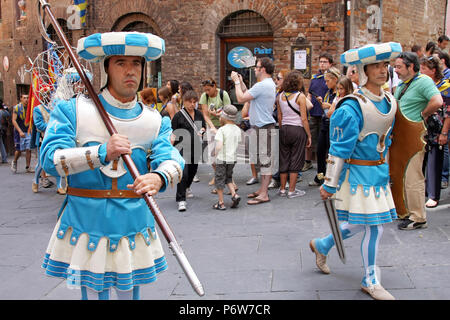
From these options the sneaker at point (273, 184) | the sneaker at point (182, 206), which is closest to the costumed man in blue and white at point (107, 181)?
the sneaker at point (182, 206)

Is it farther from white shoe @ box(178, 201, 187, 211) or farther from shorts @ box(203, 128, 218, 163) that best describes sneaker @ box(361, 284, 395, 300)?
shorts @ box(203, 128, 218, 163)

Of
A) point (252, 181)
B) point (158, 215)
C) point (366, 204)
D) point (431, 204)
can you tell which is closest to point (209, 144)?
point (252, 181)

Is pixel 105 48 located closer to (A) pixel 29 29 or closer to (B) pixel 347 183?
(B) pixel 347 183

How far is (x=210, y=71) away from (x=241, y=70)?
30.6 inches

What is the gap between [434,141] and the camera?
6.32 meters

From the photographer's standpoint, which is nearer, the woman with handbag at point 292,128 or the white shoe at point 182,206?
the white shoe at point 182,206

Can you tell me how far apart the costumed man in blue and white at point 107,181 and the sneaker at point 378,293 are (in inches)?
76.9

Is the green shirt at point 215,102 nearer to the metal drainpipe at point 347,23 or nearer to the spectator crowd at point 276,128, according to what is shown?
the spectator crowd at point 276,128

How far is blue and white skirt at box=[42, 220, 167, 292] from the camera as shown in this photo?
2707mm

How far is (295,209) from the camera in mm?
6891

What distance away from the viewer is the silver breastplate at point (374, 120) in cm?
387

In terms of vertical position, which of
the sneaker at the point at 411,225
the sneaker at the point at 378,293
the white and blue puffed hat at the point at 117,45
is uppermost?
the white and blue puffed hat at the point at 117,45

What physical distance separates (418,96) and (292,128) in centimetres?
235

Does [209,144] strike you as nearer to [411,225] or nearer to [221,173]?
[221,173]
